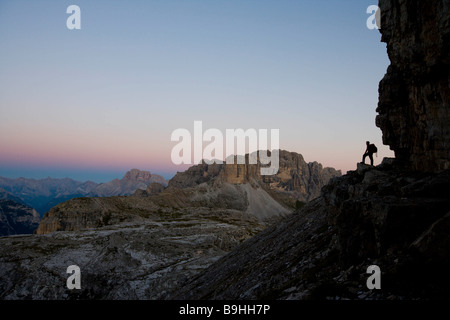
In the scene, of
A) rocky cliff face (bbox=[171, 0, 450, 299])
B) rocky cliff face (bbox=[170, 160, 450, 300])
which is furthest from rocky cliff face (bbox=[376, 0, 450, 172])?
rocky cliff face (bbox=[170, 160, 450, 300])

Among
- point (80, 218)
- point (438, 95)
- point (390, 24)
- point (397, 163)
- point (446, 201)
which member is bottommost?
point (80, 218)

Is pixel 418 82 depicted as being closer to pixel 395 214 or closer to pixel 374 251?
pixel 395 214

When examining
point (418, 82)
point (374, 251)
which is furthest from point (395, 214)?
→ point (418, 82)

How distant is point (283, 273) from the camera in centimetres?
1956

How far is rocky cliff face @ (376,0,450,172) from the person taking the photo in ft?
57.1

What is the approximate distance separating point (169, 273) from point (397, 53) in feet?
158

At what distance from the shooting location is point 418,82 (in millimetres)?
20141

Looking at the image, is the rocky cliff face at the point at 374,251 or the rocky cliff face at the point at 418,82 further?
the rocky cliff face at the point at 418,82

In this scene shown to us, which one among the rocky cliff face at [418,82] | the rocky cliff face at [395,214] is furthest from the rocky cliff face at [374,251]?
the rocky cliff face at [418,82]

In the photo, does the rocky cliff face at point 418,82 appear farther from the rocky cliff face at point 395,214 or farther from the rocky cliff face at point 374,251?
Answer: the rocky cliff face at point 374,251

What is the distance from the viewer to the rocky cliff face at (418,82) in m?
17.4

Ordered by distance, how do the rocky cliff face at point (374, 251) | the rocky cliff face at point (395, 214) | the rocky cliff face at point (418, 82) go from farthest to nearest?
the rocky cliff face at point (418, 82) < the rocky cliff face at point (395, 214) < the rocky cliff face at point (374, 251)
